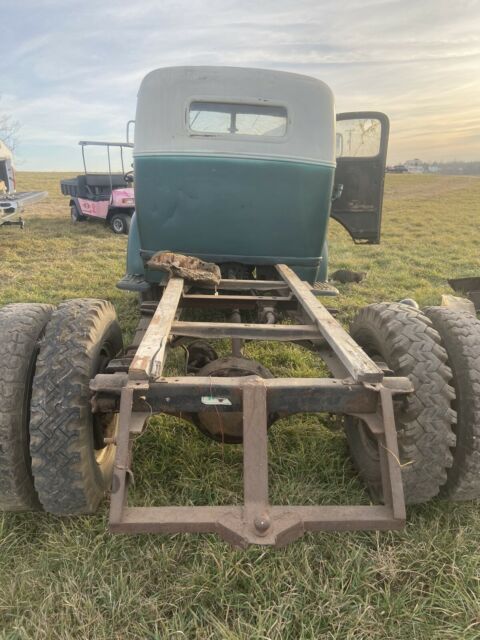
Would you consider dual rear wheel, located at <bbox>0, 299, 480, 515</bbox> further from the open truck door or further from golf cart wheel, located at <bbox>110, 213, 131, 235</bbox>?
golf cart wheel, located at <bbox>110, 213, 131, 235</bbox>

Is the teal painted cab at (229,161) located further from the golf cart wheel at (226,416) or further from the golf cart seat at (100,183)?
the golf cart seat at (100,183)

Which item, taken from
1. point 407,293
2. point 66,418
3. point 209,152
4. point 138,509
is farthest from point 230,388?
point 407,293

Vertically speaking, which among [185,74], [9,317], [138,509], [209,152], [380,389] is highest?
[185,74]

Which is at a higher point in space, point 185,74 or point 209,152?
point 185,74

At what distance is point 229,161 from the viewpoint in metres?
3.93

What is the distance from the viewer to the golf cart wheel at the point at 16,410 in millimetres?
2203

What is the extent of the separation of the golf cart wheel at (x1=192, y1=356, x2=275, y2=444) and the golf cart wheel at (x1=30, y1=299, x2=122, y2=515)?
1.88 ft

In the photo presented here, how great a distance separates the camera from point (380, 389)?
206 centimetres

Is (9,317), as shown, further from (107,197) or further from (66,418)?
(107,197)

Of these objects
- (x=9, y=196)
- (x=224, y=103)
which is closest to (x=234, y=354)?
(x=224, y=103)

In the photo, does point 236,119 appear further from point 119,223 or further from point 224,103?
point 119,223

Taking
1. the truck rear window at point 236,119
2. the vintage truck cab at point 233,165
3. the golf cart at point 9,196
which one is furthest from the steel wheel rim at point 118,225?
the truck rear window at point 236,119

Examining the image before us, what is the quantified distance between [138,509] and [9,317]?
124 cm

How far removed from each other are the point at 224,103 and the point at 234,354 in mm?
2289
